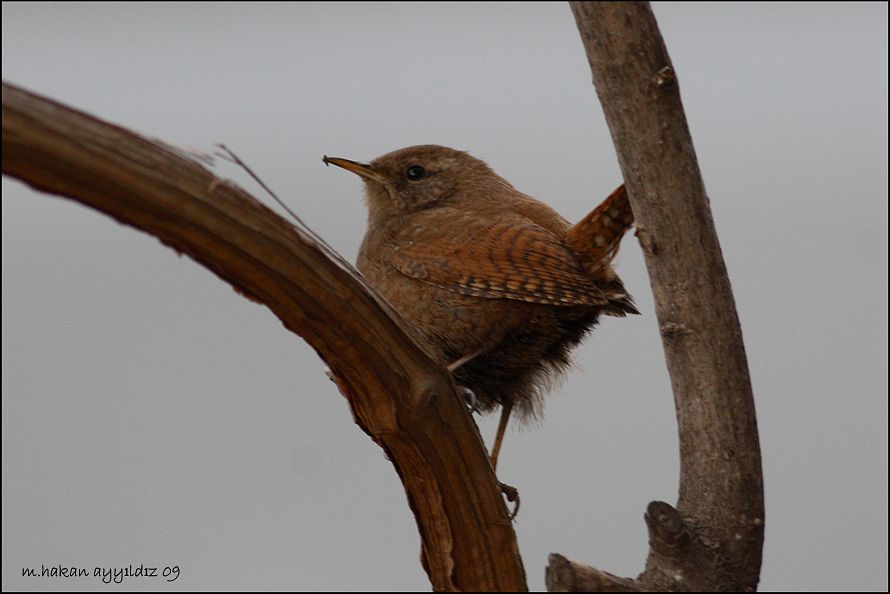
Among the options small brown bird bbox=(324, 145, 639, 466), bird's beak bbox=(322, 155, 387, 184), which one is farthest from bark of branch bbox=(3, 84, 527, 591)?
bird's beak bbox=(322, 155, 387, 184)

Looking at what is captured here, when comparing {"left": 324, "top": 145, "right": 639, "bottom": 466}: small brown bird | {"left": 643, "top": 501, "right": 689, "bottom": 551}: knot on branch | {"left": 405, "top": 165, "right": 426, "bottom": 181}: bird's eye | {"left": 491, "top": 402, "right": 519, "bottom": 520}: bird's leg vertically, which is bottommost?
{"left": 643, "top": 501, "right": 689, "bottom": 551}: knot on branch

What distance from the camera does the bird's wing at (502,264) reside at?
2516 millimetres

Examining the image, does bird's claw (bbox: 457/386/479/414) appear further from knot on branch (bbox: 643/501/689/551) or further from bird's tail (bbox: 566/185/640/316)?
knot on branch (bbox: 643/501/689/551)

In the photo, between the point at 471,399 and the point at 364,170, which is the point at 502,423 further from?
the point at 364,170

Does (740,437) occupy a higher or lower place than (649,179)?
lower

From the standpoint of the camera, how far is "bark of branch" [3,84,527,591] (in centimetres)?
163

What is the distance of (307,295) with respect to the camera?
1873 millimetres

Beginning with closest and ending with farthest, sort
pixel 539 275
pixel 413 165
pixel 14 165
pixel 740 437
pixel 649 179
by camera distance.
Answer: pixel 14 165 < pixel 649 179 < pixel 740 437 < pixel 539 275 < pixel 413 165

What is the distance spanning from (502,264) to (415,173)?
587 mm

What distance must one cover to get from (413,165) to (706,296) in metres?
1.19

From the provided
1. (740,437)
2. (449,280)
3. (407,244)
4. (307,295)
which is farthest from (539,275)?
(307,295)

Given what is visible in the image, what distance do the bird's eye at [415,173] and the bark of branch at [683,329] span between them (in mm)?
1083

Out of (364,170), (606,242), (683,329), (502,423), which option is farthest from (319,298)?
(364,170)

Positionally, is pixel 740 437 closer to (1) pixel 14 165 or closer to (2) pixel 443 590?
(2) pixel 443 590
